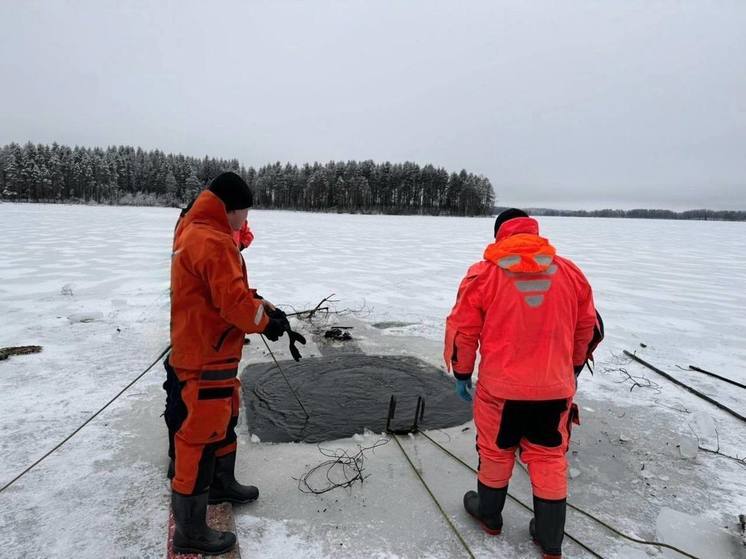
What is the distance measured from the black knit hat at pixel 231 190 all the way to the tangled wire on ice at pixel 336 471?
5.35ft

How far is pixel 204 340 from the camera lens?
2.01 m

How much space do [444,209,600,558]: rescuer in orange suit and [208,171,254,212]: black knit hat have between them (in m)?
1.16

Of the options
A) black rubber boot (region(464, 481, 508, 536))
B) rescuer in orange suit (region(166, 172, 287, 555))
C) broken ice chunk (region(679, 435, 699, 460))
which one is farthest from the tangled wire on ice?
broken ice chunk (region(679, 435, 699, 460))

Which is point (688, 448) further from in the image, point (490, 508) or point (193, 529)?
point (193, 529)

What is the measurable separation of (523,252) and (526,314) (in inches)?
11.3

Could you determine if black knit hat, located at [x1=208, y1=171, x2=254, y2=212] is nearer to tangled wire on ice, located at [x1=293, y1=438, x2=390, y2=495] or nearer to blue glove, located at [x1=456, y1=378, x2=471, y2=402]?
blue glove, located at [x1=456, y1=378, x2=471, y2=402]

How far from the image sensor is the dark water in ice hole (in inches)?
131

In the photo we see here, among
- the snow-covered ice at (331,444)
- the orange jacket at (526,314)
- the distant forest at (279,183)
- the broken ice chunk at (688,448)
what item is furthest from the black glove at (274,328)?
the distant forest at (279,183)

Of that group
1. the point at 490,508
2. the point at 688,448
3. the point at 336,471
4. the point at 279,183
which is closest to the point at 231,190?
the point at 336,471

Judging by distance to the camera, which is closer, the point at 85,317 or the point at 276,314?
the point at 276,314

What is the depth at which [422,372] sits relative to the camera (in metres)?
4.46

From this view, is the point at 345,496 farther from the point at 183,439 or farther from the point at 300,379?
the point at 300,379

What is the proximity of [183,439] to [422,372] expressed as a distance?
282 cm

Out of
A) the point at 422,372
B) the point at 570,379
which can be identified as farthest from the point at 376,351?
the point at 570,379
